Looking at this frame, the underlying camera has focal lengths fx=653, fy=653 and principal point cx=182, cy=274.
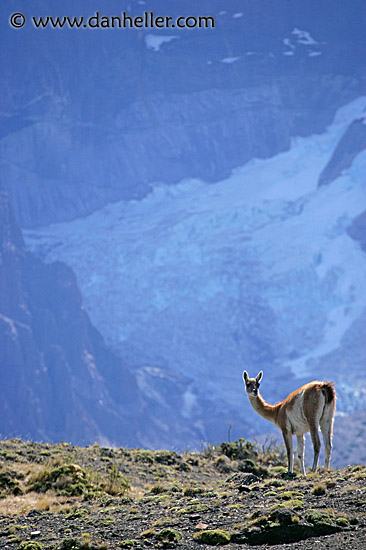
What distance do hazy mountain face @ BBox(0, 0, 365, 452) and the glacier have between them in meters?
0.34

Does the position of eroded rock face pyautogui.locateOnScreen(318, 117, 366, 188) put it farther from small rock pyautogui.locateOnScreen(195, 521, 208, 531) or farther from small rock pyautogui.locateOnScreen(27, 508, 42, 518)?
small rock pyautogui.locateOnScreen(195, 521, 208, 531)

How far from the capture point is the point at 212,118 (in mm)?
175750

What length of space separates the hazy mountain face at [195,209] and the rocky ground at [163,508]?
8555 centimetres

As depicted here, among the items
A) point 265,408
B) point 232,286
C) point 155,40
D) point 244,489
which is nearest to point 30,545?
point 244,489

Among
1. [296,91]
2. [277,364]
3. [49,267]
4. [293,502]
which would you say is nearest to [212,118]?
[296,91]

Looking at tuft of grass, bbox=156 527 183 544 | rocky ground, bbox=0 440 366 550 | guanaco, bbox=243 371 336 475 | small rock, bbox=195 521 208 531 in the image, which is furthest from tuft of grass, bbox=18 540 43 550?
guanaco, bbox=243 371 336 475

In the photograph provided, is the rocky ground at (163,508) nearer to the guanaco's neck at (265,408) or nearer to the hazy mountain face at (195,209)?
the guanaco's neck at (265,408)

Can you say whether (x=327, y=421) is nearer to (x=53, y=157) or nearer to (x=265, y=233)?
(x=265, y=233)

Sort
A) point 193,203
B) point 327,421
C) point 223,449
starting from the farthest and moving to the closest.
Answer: point 193,203
point 223,449
point 327,421

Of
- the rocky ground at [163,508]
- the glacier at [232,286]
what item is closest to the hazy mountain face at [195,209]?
the glacier at [232,286]

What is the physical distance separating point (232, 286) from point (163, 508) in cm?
11255

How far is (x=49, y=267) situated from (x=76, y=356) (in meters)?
22.6

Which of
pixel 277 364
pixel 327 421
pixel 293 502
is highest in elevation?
pixel 277 364

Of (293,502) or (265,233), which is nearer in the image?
(293,502)
